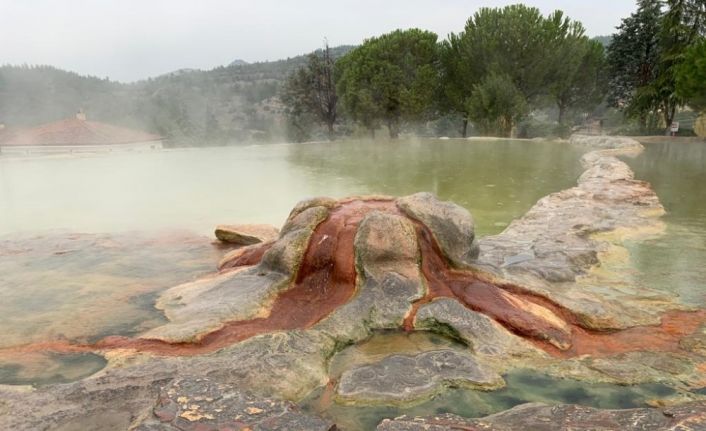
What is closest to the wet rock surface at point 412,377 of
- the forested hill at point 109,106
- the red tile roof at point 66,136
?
the red tile roof at point 66,136

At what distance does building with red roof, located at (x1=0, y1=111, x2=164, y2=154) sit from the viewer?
25.4 metres

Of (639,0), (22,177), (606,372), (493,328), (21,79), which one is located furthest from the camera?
(21,79)

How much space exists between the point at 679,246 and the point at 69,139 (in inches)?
1085

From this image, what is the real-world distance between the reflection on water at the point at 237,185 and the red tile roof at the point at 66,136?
5.21 metres

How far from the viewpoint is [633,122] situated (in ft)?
124

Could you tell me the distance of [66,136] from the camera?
87.9 feet

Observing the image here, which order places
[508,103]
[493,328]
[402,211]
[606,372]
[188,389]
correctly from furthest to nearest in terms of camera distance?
[508,103] < [402,211] < [493,328] < [606,372] < [188,389]

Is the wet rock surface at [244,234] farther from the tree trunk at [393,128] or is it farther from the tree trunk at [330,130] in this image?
the tree trunk at [330,130]

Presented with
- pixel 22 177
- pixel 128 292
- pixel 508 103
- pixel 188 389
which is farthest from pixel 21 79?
pixel 188 389

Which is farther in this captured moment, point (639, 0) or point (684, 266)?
point (639, 0)

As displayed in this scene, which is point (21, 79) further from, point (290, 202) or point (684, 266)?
point (684, 266)

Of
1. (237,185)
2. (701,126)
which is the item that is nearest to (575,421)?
(237,185)

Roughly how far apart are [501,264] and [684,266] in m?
2.12

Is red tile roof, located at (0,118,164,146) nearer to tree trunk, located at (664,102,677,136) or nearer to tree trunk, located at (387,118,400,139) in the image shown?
tree trunk, located at (387,118,400,139)
